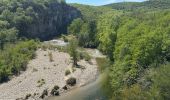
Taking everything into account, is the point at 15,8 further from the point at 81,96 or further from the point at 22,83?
the point at 81,96

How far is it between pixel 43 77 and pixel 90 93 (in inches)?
692

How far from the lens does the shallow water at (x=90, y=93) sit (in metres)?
84.3

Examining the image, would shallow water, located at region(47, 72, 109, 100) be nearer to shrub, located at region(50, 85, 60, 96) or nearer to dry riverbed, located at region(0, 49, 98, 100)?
shrub, located at region(50, 85, 60, 96)

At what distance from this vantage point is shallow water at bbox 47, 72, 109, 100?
3319 inches

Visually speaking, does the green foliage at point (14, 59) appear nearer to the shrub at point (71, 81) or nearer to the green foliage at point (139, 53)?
the shrub at point (71, 81)

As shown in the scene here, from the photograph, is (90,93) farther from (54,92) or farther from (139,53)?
(139,53)

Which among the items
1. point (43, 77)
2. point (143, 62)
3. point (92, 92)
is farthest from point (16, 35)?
point (143, 62)

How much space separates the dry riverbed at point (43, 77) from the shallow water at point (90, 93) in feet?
8.97

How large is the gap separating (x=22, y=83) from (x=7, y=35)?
161ft

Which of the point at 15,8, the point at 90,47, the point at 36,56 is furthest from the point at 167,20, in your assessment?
the point at 15,8

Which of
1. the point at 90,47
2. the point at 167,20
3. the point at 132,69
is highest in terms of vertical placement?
the point at 167,20

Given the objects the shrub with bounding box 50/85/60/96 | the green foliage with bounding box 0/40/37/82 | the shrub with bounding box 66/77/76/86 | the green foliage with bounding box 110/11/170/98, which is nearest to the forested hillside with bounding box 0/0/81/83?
the green foliage with bounding box 0/40/37/82

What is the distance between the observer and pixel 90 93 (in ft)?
290

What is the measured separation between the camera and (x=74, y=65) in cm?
11400
